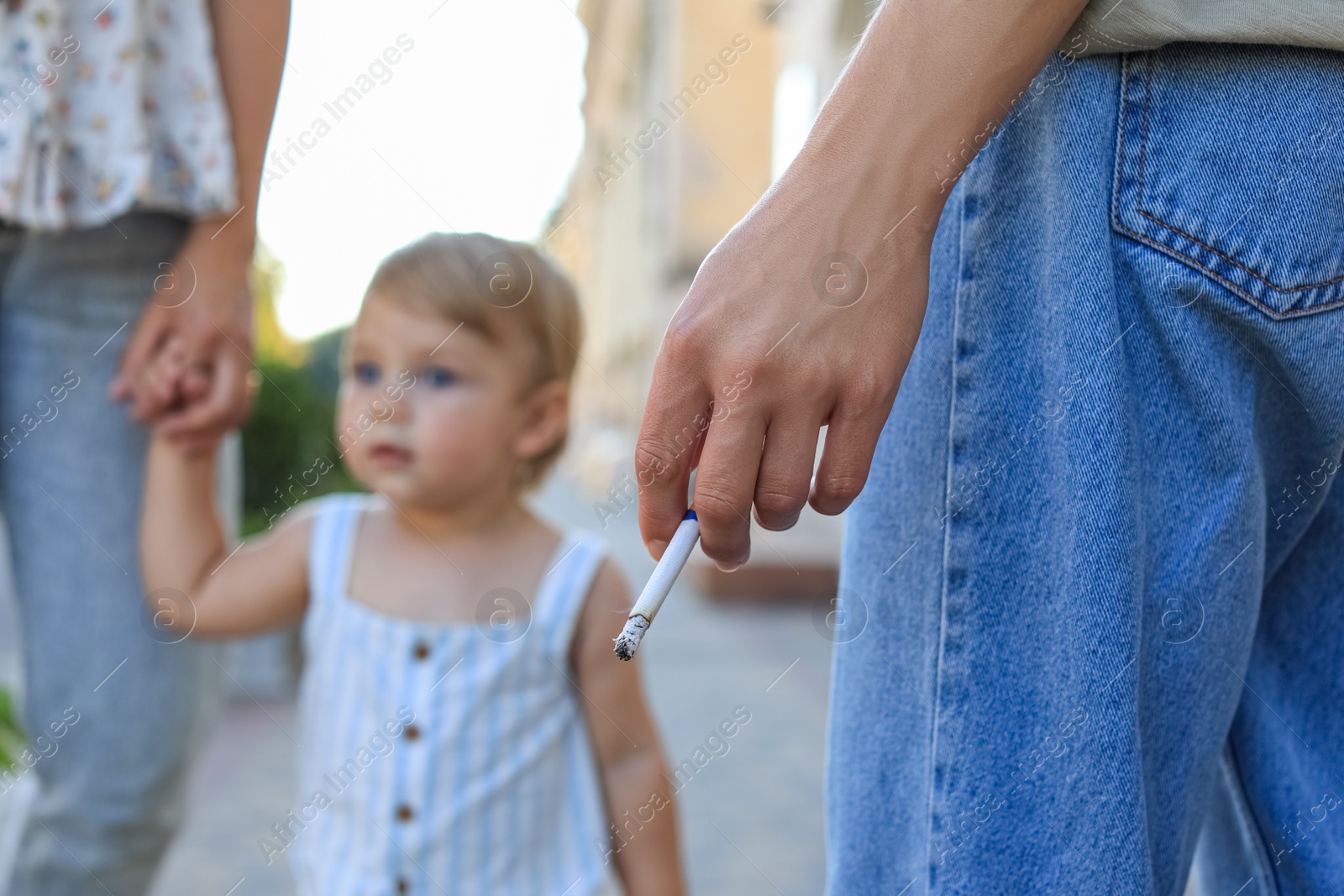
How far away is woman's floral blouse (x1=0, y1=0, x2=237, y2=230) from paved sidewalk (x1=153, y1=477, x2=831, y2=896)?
4.89ft

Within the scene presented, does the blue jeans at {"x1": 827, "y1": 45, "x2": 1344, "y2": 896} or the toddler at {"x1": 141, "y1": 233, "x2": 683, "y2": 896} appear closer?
the blue jeans at {"x1": 827, "y1": 45, "x2": 1344, "y2": 896}

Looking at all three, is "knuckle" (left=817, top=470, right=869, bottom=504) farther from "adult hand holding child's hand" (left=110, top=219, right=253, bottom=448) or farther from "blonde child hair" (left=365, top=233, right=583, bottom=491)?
"adult hand holding child's hand" (left=110, top=219, right=253, bottom=448)

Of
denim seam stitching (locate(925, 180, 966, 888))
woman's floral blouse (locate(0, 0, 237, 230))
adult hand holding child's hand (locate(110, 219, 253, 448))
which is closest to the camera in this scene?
denim seam stitching (locate(925, 180, 966, 888))

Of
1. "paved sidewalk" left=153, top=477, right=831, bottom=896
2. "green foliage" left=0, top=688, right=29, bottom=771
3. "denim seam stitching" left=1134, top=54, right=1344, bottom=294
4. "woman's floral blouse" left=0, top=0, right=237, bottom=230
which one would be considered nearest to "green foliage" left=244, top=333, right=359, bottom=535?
"paved sidewalk" left=153, top=477, right=831, bottom=896

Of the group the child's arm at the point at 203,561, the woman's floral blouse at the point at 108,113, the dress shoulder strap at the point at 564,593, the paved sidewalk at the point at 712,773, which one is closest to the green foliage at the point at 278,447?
the paved sidewalk at the point at 712,773

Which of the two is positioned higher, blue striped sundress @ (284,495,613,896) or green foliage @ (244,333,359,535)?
blue striped sundress @ (284,495,613,896)

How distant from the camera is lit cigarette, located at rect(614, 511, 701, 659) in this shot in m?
0.76

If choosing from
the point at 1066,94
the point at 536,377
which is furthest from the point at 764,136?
the point at 1066,94

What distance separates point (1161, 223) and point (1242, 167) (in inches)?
2.8

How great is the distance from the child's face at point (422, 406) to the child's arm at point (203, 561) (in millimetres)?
223

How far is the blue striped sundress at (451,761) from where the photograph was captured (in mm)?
1619

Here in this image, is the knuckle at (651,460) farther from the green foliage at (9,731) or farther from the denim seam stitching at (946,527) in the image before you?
the green foliage at (9,731)

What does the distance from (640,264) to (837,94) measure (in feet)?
53.8

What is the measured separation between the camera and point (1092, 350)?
0.85 m
